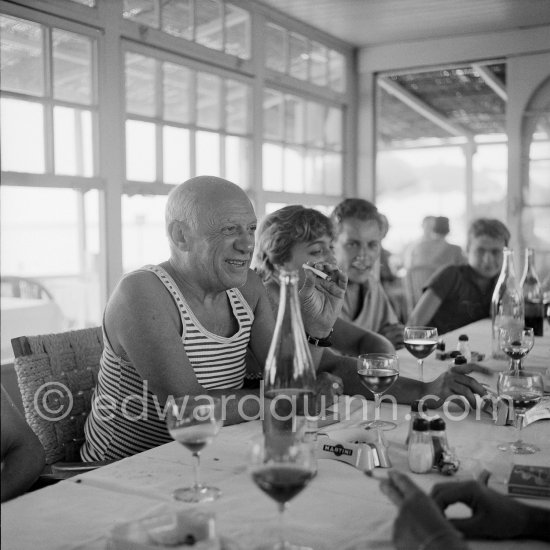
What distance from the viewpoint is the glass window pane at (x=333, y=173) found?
20.1 ft

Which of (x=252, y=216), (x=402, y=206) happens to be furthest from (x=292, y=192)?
(x=402, y=206)

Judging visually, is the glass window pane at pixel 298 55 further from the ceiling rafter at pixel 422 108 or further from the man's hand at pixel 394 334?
the man's hand at pixel 394 334

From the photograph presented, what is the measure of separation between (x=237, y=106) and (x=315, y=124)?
46.2 inches

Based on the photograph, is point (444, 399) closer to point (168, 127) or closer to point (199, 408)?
point (199, 408)

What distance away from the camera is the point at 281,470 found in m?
0.90

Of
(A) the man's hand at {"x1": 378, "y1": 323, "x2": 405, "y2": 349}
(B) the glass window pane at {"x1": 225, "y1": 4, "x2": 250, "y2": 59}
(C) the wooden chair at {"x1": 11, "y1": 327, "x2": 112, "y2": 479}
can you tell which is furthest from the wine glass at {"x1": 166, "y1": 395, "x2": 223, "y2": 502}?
(B) the glass window pane at {"x1": 225, "y1": 4, "x2": 250, "y2": 59}

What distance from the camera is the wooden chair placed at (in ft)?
6.01

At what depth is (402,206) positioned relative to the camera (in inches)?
548

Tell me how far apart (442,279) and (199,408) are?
2.73m

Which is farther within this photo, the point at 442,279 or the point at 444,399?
the point at 442,279

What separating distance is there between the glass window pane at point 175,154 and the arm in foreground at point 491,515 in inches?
139

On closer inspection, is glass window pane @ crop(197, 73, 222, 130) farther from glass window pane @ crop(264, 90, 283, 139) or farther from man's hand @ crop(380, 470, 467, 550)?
man's hand @ crop(380, 470, 467, 550)

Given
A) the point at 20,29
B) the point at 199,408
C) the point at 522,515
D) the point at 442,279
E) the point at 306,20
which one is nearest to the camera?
the point at 522,515

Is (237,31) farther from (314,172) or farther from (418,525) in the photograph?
(418,525)
